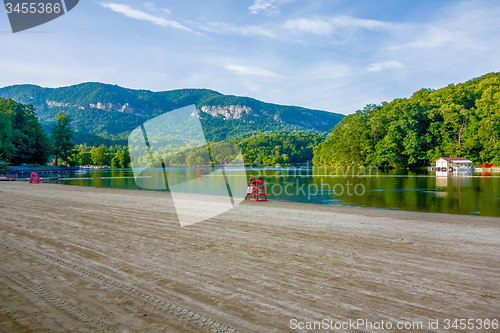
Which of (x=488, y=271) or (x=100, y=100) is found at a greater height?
(x=100, y=100)

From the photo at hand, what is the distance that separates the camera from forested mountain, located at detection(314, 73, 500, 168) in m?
63.6

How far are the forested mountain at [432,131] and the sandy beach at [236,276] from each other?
70.0 meters

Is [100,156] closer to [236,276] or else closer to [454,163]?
[454,163]

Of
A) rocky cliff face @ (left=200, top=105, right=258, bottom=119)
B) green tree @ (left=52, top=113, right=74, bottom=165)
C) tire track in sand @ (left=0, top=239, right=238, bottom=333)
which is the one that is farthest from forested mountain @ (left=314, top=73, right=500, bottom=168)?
rocky cliff face @ (left=200, top=105, right=258, bottom=119)

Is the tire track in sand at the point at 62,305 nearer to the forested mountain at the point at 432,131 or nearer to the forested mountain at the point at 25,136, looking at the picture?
the forested mountain at the point at 25,136

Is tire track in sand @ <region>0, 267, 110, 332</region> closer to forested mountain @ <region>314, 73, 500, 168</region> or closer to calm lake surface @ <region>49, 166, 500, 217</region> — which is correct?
calm lake surface @ <region>49, 166, 500, 217</region>

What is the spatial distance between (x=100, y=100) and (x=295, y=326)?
20642cm

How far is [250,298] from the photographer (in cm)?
362

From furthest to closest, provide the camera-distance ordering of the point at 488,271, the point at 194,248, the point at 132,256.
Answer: the point at 194,248, the point at 132,256, the point at 488,271

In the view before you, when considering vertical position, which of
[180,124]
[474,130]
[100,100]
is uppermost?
[100,100]

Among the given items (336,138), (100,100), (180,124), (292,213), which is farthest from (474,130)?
(100,100)

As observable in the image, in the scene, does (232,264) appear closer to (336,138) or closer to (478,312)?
(478,312)

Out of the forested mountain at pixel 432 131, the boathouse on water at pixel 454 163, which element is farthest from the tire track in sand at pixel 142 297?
the forested mountain at pixel 432 131

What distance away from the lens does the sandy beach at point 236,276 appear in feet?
10.5
